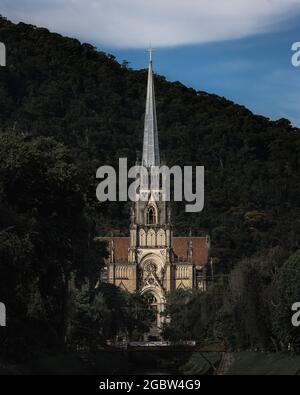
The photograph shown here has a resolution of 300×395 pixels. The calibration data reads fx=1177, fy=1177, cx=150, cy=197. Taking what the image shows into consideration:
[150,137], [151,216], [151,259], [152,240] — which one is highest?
[150,137]

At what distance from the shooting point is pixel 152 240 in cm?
18038

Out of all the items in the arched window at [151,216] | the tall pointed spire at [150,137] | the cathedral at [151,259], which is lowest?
the cathedral at [151,259]

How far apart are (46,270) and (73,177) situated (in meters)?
6.78

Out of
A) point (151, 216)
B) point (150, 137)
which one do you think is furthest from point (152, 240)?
point (150, 137)

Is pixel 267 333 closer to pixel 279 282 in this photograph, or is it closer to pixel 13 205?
pixel 279 282

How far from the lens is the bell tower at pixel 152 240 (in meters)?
179

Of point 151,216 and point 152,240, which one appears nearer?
point 152,240

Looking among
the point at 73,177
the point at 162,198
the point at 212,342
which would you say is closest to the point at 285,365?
the point at 73,177

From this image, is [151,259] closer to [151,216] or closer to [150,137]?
[151,216]

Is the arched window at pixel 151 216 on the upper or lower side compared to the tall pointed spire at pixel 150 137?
lower

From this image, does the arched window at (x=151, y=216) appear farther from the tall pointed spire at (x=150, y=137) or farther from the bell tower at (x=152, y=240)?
the tall pointed spire at (x=150, y=137)

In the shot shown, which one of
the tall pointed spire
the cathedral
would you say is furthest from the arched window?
the tall pointed spire

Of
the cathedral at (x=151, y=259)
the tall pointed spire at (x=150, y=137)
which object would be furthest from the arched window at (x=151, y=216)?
the tall pointed spire at (x=150, y=137)

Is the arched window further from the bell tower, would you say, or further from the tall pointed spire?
the tall pointed spire
